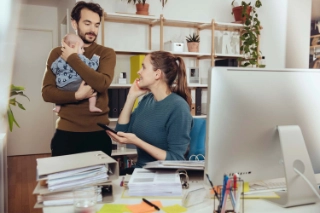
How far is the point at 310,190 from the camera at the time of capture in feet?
3.78

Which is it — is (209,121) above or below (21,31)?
below

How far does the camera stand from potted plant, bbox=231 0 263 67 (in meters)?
4.03

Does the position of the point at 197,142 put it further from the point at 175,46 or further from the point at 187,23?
the point at 187,23

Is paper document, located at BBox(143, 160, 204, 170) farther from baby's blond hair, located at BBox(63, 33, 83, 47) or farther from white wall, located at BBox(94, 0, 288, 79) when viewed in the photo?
white wall, located at BBox(94, 0, 288, 79)

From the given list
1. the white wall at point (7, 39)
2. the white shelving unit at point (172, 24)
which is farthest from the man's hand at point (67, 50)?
the white wall at point (7, 39)

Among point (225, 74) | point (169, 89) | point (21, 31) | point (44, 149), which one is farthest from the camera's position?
point (44, 149)

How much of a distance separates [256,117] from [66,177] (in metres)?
0.68

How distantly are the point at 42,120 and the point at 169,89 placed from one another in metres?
3.97

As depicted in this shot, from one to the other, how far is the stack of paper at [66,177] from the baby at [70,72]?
0.71 meters

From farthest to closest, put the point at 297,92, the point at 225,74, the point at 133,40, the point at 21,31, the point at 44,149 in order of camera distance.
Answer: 1. the point at 44,149
2. the point at 21,31
3. the point at 133,40
4. the point at 297,92
5. the point at 225,74

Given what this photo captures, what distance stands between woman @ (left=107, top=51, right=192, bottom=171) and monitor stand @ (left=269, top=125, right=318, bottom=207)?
60 cm

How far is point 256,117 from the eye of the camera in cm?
108

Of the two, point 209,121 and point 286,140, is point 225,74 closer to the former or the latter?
point 209,121

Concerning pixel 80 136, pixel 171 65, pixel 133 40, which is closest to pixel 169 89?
pixel 171 65
